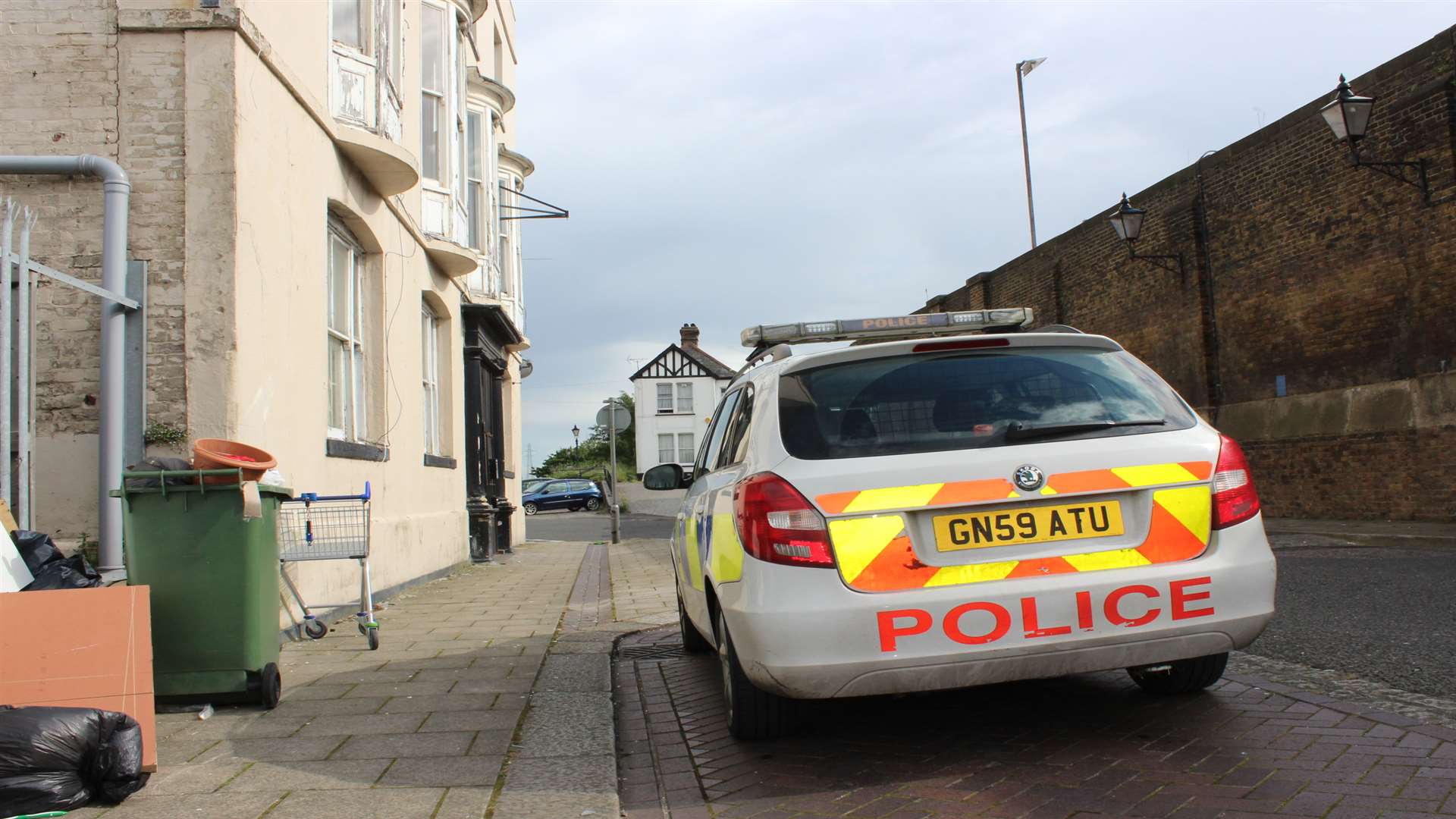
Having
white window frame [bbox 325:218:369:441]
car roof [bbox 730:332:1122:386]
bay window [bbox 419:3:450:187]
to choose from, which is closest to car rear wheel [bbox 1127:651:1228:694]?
car roof [bbox 730:332:1122:386]

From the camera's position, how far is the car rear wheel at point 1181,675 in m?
4.45

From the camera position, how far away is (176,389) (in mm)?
6547

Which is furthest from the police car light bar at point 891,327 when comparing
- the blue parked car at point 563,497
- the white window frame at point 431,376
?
the blue parked car at point 563,497

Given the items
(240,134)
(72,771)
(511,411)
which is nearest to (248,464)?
(72,771)

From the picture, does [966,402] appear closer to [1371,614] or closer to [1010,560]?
[1010,560]

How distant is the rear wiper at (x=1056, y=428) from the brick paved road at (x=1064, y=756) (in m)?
1.09

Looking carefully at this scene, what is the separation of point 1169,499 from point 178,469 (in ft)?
13.4

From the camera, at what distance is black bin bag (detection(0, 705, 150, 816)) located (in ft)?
10.8

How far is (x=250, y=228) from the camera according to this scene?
22.7ft

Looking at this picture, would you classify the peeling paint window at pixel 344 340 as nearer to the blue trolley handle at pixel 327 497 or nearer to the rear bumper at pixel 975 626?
the blue trolley handle at pixel 327 497

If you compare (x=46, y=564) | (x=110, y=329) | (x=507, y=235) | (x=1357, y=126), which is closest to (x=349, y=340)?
(x=110, y=329)

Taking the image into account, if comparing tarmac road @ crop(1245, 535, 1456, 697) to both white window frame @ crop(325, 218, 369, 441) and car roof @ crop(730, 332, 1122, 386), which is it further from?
white window frame @ crop(325, 218, 369, 441)

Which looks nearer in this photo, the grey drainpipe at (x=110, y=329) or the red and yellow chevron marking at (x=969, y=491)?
the red and yellow chevron marking at (x=969, y=491)

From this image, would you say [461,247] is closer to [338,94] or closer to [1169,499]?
[338,94]
